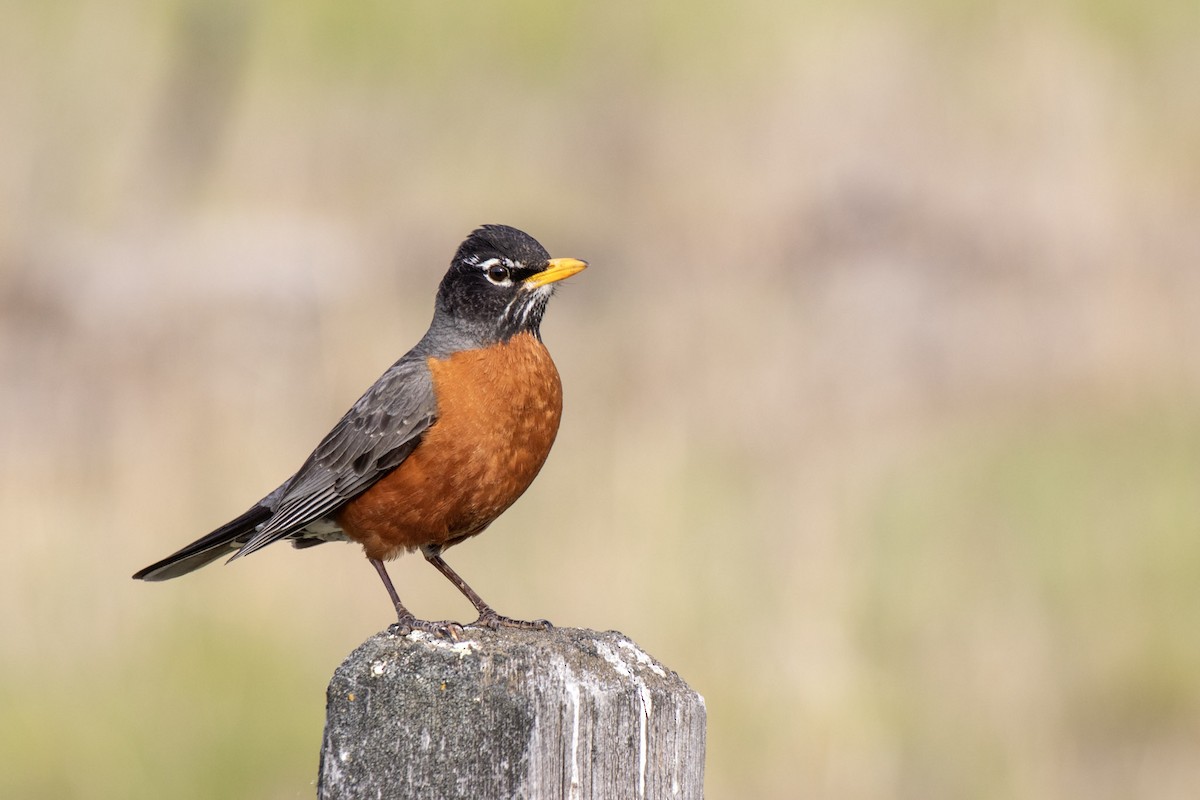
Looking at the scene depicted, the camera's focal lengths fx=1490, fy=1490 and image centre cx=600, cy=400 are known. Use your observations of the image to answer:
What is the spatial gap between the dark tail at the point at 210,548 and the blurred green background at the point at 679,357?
1.73 metres

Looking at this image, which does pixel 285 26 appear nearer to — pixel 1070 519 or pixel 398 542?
pixel 1070 519

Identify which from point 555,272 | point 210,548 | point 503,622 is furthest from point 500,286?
point 503,622

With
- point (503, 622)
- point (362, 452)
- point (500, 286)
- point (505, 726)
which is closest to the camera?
point (505, 726)

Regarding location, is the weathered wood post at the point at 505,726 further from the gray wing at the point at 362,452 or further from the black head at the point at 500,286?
the black head at the point at 500,286

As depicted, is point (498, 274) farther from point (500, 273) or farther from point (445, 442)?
point (445, 442)

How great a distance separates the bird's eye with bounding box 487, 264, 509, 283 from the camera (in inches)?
220

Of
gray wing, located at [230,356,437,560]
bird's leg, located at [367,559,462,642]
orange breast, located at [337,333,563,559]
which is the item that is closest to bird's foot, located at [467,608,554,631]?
bird's leg, located at [367,559,462,642]

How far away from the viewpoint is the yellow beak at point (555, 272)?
543cm

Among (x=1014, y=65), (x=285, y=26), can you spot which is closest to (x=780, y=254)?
(x=1014, y=65)

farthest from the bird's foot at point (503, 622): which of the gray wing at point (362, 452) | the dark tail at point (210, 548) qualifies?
the dark tail at point (210, 548)

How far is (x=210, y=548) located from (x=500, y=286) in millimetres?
1428

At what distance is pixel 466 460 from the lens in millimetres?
5062

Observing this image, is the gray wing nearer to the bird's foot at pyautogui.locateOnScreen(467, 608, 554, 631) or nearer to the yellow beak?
the yellow beak

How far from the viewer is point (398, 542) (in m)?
5.26
